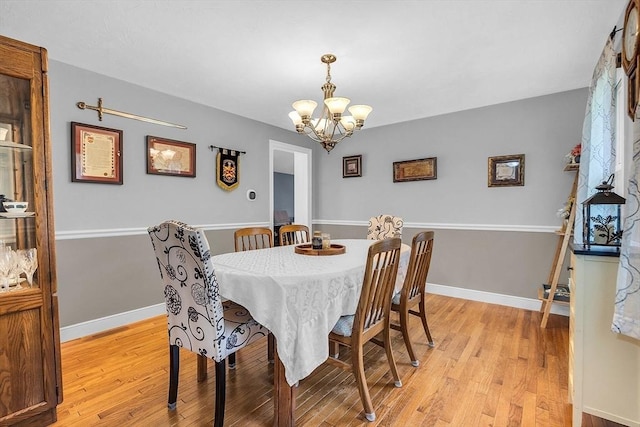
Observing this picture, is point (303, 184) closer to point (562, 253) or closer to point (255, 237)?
point (255, 237)

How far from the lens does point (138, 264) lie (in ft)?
9.68

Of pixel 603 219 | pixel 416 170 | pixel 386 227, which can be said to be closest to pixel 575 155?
pixel 603 219

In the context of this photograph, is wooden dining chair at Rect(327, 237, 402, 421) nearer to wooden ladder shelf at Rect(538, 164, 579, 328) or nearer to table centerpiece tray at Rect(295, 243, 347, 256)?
table centerpiece tray at Rect(295, 243, 347, 256)

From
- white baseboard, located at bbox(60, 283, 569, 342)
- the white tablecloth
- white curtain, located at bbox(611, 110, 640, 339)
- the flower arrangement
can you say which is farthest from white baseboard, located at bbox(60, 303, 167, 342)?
the flower arrangement

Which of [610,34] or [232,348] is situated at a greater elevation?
[610,34]

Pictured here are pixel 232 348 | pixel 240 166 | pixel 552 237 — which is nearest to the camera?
pixel 232 348

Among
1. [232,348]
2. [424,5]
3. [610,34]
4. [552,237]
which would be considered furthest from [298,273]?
[552,237]

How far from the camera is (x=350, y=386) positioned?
6.25 ft

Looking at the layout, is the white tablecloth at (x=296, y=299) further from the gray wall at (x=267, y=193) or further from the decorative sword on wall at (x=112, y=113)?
the decorative sword on wall at (x=112, y=113)

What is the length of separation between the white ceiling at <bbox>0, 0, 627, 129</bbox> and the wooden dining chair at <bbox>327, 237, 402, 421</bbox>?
54.4 inches

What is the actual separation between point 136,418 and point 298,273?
115 cm

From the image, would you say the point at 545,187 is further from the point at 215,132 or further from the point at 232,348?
the point at 215,132

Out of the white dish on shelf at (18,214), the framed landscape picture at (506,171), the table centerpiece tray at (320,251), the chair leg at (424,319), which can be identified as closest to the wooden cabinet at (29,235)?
the white dish on shelf at (18,214)

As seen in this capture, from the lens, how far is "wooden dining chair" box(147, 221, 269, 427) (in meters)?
1.39
